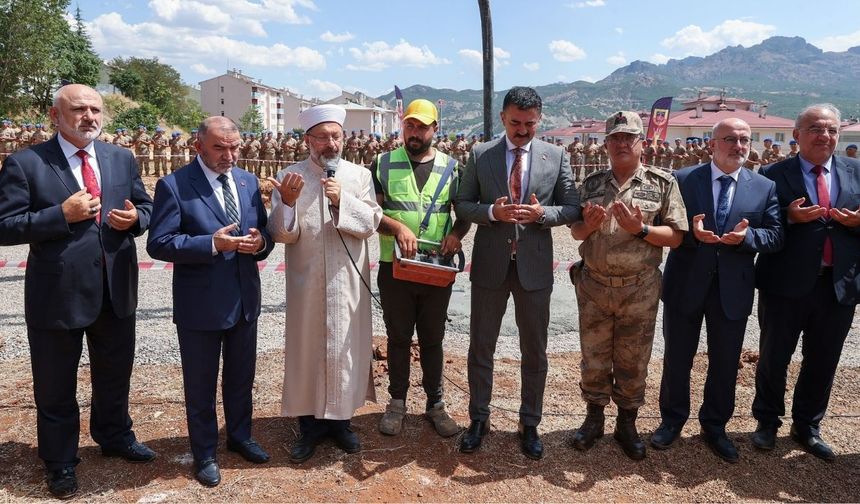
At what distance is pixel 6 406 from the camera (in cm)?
428

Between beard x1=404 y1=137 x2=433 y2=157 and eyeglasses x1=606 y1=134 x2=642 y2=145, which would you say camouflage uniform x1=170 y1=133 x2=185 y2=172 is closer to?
beard x1=404 y1=137 x2=433 y2=157

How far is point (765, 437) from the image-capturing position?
3.91m

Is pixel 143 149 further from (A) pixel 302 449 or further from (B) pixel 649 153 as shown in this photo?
(A) pixel 302 449

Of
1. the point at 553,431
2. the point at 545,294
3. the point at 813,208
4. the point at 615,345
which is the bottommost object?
the point at 553,431

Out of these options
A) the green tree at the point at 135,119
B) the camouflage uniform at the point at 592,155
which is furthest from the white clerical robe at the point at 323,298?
the green tree at the point at 135,119

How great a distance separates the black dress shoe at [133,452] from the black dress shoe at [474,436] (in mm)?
1896

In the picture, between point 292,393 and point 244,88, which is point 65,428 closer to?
point 292,393

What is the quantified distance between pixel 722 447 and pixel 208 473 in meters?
3.10

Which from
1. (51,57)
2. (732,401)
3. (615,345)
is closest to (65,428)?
(615,345)

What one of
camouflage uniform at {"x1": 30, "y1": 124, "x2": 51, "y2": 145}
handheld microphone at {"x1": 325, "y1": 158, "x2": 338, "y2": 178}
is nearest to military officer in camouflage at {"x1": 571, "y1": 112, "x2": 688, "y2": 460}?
handheld microphone at {"x1": 325, "y1": 158, "x2": 338, "y2": 178}

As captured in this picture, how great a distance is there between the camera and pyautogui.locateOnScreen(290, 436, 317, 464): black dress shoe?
365 cm

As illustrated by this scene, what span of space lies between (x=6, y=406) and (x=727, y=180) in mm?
5109

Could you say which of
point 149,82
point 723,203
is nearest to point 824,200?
point 723,203

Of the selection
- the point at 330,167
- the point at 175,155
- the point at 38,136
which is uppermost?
the point at 38,136
